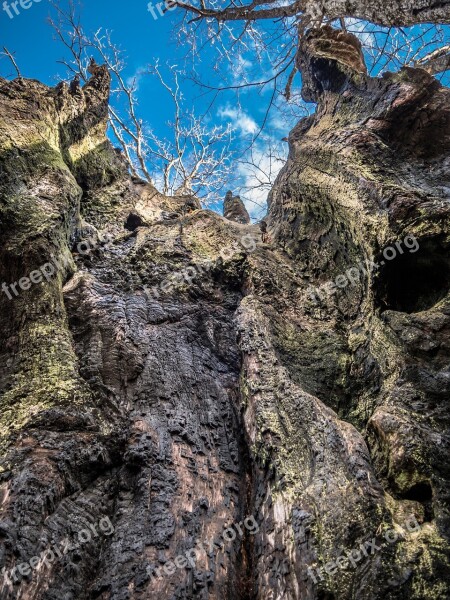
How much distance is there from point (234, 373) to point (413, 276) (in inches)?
51.0

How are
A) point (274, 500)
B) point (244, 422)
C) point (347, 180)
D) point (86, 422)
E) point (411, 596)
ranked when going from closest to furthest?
point (411, 596) < point (274, 500) < point (86, 422) < point (244, 422) < point (347, 180)

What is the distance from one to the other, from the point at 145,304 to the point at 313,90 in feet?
12.5

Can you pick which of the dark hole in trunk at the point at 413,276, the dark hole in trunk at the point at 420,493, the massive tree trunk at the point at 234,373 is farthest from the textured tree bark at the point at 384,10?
the dark hole in trunk at the point at 420,493

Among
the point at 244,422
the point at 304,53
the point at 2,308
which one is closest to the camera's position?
the point at 244,422

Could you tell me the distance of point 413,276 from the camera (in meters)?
2.75

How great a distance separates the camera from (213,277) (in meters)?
3.39

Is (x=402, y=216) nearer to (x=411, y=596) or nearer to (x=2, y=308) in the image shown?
(x=411, y=596)

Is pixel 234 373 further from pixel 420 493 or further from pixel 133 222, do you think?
pixel 133 222

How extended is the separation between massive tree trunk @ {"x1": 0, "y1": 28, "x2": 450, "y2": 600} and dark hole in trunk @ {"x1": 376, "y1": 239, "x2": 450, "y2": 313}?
0.05ft

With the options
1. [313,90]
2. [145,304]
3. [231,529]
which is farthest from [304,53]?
[231,529]

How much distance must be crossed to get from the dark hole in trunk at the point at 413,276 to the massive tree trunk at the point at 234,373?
1 centimetres

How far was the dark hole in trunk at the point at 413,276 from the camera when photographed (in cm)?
258

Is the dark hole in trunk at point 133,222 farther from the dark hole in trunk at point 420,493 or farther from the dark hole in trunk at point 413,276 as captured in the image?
the dark hole in trunk at point 420,493

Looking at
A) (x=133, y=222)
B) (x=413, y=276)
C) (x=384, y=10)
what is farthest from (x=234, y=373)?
(x=384, y=10)
